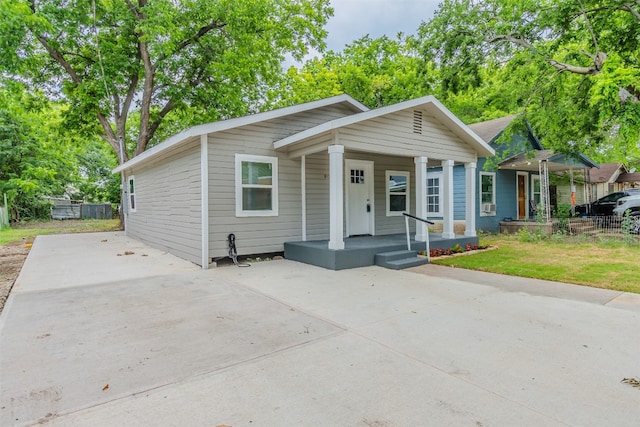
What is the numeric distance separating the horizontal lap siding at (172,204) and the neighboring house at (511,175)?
10212mm

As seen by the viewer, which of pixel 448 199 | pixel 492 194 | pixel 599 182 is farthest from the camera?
pixel 599 182

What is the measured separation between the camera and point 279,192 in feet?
26.6

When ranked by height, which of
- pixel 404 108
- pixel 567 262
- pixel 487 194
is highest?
pixel 404 108

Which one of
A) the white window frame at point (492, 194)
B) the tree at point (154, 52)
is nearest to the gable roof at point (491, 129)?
the white window frame at point (492, 194)

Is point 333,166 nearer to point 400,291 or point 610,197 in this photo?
point 400,291

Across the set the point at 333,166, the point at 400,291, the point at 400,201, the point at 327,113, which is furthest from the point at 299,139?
the point at 400,201

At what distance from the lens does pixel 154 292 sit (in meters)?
5.19

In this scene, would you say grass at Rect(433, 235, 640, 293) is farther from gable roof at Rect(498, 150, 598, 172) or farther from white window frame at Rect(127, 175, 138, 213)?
white window frame at Rect(127, 175, 138, 213)

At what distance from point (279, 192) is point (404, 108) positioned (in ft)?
11.3

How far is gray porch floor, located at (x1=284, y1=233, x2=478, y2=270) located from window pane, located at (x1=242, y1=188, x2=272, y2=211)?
1061mm

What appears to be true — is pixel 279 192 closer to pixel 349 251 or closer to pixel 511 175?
pixel 349 251

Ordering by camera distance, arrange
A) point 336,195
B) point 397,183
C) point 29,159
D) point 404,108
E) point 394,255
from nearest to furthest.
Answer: point 336,195
point 394,255
point 404,108
point 397,183
point 29,159

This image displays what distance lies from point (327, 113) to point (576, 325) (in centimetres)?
726

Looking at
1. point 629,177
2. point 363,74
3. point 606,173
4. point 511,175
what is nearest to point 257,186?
point 511,175
